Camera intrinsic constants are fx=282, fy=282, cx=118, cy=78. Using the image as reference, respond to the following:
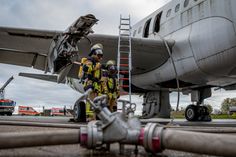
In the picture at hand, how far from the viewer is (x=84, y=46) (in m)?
10.1

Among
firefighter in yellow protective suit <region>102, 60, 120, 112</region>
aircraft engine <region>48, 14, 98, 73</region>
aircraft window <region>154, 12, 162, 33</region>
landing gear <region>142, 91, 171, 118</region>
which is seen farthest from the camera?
landing gear <region>142, 91, 171, 118</region>

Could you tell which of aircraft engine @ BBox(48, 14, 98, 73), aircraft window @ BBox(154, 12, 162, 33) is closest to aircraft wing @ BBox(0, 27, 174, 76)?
aircraft engine @ BBox(48, 14, 98, 73)

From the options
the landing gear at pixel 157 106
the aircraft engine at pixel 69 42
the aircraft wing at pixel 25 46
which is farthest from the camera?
A: the landing gear at pixel 157 106

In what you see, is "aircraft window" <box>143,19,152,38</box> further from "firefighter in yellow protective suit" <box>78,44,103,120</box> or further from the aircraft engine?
"firefighter in yellow protective suit" <box>78,44,103,120</box>

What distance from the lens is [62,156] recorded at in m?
2.26

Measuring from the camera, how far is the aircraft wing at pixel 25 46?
9289 millimetres

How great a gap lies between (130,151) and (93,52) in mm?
4731

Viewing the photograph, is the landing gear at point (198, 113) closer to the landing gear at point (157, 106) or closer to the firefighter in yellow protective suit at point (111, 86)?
the landing gear at point (157, 106)

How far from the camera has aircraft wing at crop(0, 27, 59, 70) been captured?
9.29 metres

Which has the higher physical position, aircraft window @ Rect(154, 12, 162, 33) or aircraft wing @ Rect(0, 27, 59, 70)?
aircraft window @ Rect(154, 12, 162, 33)

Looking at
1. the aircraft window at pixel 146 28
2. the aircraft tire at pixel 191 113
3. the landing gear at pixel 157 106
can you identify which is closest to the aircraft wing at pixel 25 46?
the aircraft window at pixel 146 28

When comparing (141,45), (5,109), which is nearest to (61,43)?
(141,45)

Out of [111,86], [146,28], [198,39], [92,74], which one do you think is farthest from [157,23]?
[92,74]

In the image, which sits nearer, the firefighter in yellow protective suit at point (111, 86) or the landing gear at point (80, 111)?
the firefighter in yellow protective suit at point (111, 86)
